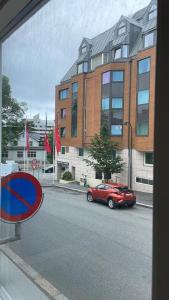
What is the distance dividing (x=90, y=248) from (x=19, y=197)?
1.93 ft

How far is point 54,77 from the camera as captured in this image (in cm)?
115

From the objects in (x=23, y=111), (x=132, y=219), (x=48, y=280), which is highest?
(x=23, y=111)

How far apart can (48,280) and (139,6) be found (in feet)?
2.95

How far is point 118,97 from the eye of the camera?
2.43ft

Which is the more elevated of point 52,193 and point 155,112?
point 155,112

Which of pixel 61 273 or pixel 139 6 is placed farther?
pixel 61 273

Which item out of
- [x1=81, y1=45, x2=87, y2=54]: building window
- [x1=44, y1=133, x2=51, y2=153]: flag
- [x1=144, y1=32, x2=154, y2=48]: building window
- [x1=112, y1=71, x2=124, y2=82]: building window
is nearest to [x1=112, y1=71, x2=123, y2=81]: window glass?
[x1=112, y1=71, x2=124, y2=82]: building window

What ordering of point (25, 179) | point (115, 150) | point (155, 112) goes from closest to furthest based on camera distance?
point (155, 112) → point (115, 150) → point (25, 179)

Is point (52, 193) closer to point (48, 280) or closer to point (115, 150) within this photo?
Answer: point (48, 280)

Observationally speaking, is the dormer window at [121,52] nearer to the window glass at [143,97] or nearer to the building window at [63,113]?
the window glass at [143,97]

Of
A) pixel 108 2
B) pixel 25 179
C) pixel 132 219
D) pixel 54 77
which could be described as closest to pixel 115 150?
pixel 132 219

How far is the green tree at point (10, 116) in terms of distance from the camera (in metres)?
1.52

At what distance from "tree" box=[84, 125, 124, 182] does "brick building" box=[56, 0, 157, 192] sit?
18 millimetres

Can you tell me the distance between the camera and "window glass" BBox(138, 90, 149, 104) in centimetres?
61
